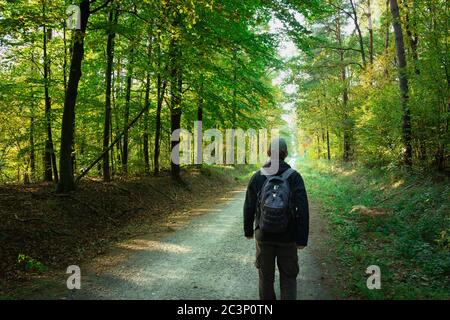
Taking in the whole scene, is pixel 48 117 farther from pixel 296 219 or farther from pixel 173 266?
pixel 296 219

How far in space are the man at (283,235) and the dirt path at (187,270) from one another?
125 cm

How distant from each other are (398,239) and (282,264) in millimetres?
4966

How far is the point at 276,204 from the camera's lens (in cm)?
429

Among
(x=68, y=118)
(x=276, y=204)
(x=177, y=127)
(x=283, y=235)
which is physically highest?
(x=177, y=127)

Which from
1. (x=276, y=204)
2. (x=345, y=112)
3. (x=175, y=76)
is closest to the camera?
(x=276, y=204)

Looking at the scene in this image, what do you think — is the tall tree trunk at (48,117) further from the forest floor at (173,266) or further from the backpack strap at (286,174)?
the backpack strap at (286,174)

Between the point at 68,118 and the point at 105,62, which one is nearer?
the point at 68,118

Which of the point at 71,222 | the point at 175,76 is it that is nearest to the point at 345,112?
the point at 175,76

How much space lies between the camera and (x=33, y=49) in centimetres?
1341

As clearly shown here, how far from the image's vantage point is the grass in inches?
229

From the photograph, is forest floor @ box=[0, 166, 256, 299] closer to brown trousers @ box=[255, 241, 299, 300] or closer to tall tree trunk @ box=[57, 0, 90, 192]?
tall tree trunk @ box=[57, 0, 90, 192]

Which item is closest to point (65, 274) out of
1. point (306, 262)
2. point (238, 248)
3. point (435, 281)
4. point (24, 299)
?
point (24, 299)

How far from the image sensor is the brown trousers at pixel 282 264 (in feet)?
14.6

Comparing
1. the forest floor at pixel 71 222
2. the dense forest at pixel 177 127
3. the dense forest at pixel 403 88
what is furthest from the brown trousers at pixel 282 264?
the dense forest at pixel 403 88
